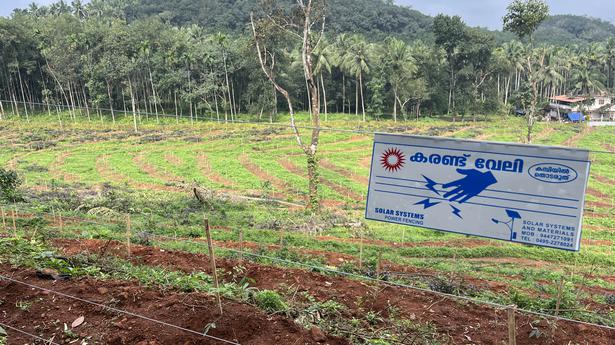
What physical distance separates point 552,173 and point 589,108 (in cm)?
6412

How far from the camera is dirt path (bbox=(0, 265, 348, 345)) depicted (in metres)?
4.87

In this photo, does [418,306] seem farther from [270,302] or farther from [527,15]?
[527,15]

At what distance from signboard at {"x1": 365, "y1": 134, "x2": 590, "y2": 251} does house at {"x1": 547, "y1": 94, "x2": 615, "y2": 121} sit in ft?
200

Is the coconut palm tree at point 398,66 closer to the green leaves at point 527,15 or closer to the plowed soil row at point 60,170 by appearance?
the green leaves at point 527,15

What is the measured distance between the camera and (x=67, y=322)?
5.22m

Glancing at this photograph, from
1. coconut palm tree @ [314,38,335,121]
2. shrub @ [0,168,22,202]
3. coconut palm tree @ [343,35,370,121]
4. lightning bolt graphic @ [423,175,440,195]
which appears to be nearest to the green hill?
coconut palm tree @ [314,38,335,121]

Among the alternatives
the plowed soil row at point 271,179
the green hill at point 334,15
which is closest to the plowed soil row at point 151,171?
the plowed soil row at point 271,179

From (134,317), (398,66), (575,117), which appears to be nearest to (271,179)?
(134,317)

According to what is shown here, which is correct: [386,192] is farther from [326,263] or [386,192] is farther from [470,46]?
[470,46]

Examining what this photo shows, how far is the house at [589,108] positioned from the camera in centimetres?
5853

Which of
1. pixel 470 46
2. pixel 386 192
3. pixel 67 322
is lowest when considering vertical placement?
pixel 67 322

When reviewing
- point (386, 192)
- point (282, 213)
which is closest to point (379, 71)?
point (282, 213)

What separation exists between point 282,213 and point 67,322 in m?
12.6

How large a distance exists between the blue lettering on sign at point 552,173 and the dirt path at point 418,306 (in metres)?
1.87
